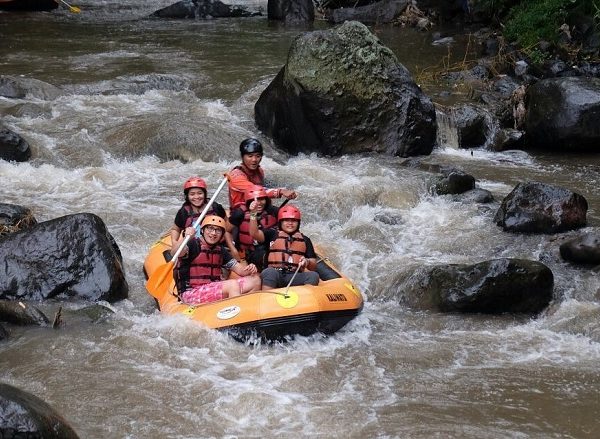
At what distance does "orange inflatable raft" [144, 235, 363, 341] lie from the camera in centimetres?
600

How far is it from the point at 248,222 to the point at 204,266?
2.15 feet

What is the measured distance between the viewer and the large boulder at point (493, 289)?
6.73m

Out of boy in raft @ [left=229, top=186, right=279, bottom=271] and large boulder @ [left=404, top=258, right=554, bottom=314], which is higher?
boy in raft @ [left=229, top=186, right=279, bottom=271]

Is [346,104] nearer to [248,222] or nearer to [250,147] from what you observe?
[250,147]

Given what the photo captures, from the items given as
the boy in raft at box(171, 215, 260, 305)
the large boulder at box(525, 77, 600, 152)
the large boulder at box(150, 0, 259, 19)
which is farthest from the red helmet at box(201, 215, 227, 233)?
the large boulder at box(150, 0, 259, 19)

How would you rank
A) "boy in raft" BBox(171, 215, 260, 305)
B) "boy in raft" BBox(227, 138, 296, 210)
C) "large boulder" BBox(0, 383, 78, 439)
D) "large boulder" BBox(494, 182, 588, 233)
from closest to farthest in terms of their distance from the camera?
"large boulder" BBox(0, 383, 78, 439) → "boy in raft" BBox(171, 215, 260, 305) → "boy in raft" BBox(227, 138, 296, 210) → "large boulder" BBox(494, 182, 588, 233)

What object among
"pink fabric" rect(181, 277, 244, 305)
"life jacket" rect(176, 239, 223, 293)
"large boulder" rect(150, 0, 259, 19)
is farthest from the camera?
"large boulder" rect(150, 0, 259, 19)

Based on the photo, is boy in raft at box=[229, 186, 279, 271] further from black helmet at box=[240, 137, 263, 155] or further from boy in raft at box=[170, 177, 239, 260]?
black helmet at box=[240, 137, 263, 155]

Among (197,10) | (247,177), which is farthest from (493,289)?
(197,10)

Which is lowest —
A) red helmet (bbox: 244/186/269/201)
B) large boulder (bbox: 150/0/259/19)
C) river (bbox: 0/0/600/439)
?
river (bbox: 0/0/600/439)

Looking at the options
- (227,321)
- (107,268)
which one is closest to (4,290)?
(107,268)

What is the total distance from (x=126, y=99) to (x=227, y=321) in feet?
22.4

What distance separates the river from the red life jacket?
16.8 inches

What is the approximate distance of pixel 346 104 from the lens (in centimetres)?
1070
